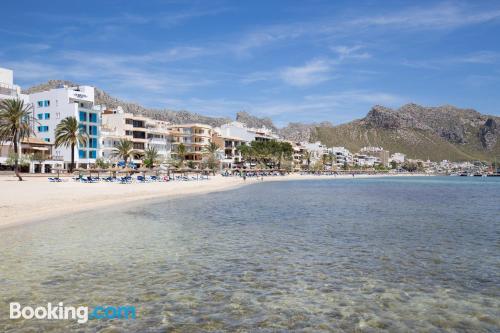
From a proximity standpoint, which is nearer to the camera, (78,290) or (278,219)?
(78,290)

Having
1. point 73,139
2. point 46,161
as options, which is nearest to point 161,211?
point 73,139

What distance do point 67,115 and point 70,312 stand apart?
288 ft

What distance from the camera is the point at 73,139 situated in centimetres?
7694

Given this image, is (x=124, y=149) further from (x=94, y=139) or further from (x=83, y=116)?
(x=83, y=116)

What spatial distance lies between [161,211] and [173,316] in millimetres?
26117

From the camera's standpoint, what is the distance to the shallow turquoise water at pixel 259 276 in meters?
10.0

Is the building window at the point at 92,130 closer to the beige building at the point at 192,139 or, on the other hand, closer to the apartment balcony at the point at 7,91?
the apartment balcony at the point at 7,91

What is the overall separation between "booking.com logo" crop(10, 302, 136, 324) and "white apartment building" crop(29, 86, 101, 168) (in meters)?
83.6

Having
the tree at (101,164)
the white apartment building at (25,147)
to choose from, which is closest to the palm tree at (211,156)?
the tree at (101,164)

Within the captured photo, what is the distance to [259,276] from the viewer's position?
46.1ft

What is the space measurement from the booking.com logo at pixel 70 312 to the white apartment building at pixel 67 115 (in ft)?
274

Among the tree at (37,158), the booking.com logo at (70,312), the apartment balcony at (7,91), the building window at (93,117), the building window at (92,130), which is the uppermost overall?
the apartment balcony at (7,91)

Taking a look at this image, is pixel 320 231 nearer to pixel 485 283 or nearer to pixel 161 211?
pixel 485 283

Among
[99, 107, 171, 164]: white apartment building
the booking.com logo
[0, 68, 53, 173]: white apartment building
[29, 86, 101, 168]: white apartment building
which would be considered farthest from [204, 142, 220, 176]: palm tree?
the booking.com logo
